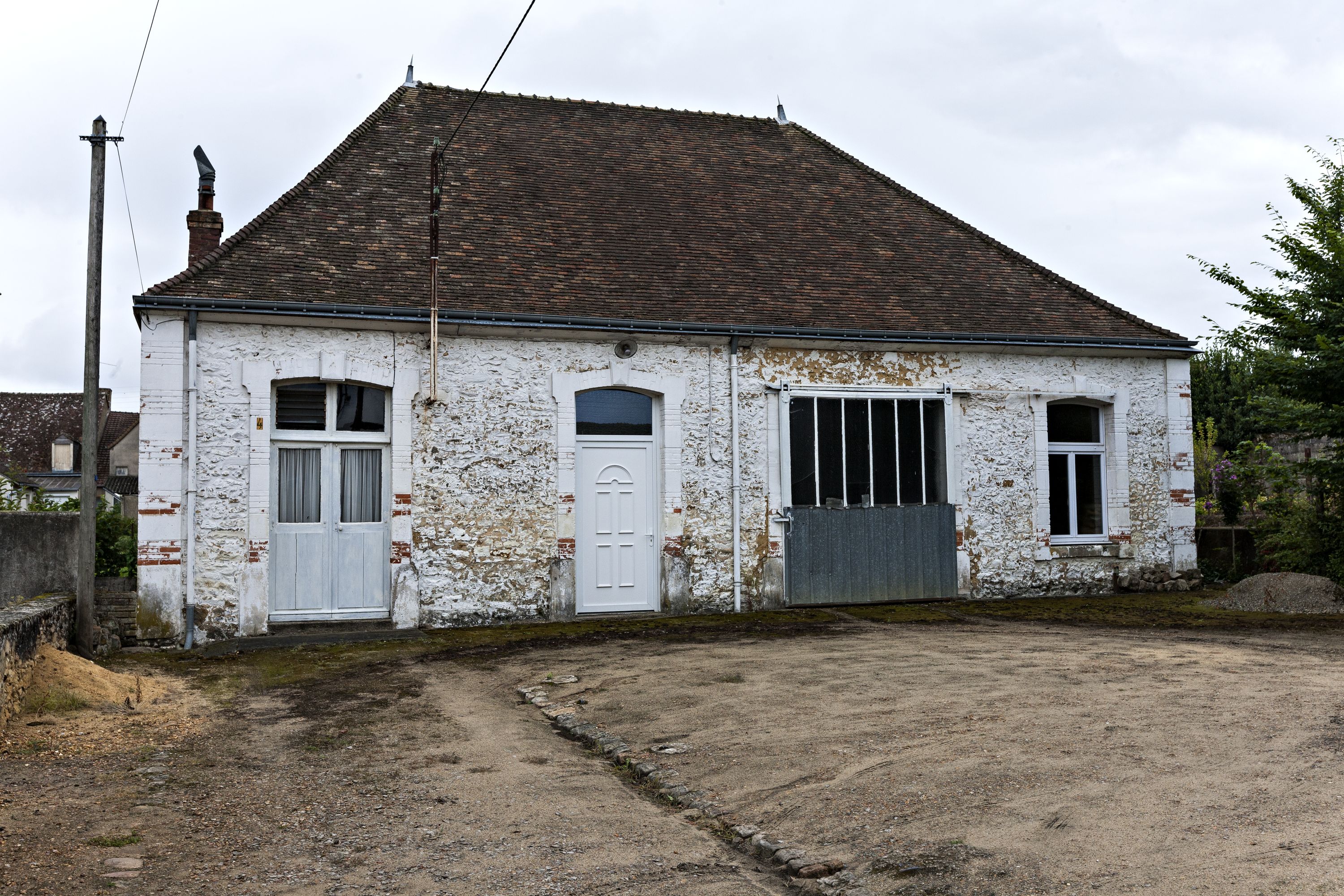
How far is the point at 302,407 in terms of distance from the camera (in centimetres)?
1112

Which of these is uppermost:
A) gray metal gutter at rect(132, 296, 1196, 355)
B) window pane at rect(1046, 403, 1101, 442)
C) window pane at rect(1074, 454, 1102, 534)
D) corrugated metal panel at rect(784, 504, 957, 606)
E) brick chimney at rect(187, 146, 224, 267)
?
brick chimney at rect(187, 146, 224, 267)

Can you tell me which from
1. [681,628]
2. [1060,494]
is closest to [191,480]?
[681,628]

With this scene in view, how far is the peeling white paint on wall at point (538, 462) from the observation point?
10586mm

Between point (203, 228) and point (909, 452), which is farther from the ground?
point (203, 228)

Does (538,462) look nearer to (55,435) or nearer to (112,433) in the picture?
(55,435)

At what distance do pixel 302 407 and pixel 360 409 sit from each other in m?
0.58

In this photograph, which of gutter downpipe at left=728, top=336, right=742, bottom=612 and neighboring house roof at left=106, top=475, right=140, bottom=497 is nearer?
gutter downpipe at left=728, top=336, right=742, bottom=612

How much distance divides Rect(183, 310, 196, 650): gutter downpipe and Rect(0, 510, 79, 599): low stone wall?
3.16 feet

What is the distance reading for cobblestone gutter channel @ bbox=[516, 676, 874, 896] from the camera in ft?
13.1

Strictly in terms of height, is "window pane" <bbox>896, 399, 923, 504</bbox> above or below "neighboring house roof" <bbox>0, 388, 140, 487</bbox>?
below

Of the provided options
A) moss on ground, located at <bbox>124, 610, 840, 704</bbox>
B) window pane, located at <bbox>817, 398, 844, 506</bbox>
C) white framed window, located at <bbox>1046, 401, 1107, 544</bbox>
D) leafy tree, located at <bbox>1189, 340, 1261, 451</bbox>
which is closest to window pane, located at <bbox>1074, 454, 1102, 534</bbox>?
white framed window, located at <bbox>1046, 401, 1107, 544</bbox>

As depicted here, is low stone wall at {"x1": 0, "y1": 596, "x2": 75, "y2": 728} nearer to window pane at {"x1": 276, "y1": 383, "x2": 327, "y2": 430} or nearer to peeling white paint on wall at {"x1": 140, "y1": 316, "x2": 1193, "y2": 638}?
peeling white paint on wall at {"x1": 140, "y1": 316, "x2": 1193, "y2": 638}

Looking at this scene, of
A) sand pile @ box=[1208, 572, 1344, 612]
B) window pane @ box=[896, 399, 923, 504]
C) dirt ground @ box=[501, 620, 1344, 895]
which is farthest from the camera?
window pane @ box=[896, 399, 923, 504]

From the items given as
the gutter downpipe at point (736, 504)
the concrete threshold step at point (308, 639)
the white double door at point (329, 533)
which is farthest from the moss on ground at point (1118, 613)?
the white double door at point (329, 533)
